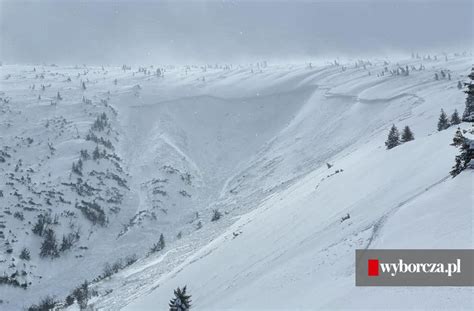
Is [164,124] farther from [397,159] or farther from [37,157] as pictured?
[397,159]

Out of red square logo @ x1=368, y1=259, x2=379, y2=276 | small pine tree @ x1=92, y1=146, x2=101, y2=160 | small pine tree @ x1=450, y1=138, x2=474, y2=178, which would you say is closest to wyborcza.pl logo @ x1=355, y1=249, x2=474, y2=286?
red square logo @ x1=368, y1=259, x2=379, y2=276

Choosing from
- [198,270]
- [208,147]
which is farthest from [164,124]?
[198,270]

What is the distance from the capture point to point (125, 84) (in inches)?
4518

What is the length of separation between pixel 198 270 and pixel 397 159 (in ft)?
42.0

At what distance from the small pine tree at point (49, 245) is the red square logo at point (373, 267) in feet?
152

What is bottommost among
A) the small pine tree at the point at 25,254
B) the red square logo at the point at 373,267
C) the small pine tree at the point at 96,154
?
the small pine tree at the point at 25,254

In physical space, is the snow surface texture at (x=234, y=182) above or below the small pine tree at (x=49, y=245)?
above

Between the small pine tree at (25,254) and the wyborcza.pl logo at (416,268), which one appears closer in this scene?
the wyborcza.pl logo at (416,268)

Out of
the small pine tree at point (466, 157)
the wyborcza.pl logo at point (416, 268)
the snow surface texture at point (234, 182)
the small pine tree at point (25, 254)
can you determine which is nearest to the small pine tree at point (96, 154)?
the snow surface texture at point (234, 182)

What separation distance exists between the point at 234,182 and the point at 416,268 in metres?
57.2

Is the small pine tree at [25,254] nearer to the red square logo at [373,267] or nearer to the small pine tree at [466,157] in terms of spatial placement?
the red square logo at [373,267]

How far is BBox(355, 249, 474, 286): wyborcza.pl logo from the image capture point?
10117mm

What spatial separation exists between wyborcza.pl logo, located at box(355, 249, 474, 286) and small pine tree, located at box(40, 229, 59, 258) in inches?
1813

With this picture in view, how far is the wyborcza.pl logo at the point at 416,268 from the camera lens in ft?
33.2
